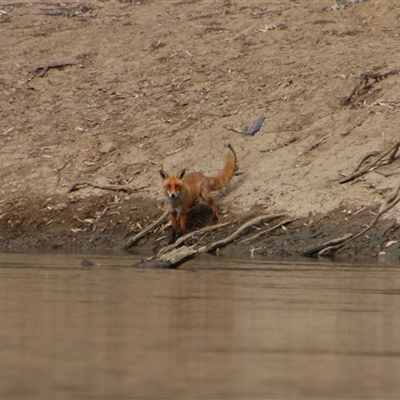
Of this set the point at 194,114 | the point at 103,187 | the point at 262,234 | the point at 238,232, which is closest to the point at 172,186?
the point at 238,232

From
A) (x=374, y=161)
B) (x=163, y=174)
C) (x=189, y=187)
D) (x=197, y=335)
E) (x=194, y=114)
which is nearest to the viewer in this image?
(x=197, y=335)

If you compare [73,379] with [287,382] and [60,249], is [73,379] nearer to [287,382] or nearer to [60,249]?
[287,382]

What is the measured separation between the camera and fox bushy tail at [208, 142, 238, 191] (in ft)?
60.0

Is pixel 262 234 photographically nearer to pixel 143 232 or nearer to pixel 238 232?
pixel 238 232

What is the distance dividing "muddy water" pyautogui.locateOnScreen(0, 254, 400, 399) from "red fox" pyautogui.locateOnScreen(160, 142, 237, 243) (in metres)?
4.06

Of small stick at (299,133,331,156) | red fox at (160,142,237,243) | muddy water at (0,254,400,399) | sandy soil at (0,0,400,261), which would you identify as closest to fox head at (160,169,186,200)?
red fox at (160,142,237,243)

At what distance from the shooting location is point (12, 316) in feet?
29.8

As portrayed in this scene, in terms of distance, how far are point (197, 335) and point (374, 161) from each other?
1035 centimetres

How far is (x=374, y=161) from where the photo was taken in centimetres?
1812

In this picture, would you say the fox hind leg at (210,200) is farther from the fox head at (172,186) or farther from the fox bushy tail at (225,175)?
the fox head at (172,186)

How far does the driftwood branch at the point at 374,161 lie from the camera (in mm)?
17812

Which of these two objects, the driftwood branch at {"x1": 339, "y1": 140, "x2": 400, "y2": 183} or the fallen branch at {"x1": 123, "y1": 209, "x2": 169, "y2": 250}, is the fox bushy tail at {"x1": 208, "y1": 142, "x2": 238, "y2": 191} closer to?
the fallen branch at {"x1": 123, "y1": 209, "x2": 169, "y2": 250}

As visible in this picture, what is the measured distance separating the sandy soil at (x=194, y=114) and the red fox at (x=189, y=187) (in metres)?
0.36

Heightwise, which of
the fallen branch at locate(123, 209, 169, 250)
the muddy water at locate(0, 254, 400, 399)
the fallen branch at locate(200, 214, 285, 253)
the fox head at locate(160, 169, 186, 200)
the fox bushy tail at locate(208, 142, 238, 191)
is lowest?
the fallen branch at locate(123, 209, 169, 250)
